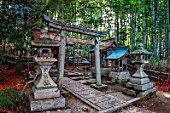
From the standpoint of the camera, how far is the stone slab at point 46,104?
425 cm

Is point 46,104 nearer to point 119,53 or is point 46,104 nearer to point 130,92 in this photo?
point 130,92

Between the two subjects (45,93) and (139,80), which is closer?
(45,93)

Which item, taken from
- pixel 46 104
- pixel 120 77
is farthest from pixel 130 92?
pixel 46 104

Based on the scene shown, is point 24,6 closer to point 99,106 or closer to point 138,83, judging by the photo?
point 99,106

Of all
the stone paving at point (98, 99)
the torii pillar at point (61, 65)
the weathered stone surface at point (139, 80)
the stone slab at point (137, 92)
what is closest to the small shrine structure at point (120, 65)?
the stone slab at point (137, 92)

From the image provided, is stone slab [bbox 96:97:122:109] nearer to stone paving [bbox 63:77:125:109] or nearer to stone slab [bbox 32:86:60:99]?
stone paving [bbox 63:77:125:109]

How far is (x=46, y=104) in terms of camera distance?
4406 millimetres

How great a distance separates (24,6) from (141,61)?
27.2ft

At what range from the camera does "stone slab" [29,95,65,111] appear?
425 centimetres

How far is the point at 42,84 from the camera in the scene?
456 centimetres

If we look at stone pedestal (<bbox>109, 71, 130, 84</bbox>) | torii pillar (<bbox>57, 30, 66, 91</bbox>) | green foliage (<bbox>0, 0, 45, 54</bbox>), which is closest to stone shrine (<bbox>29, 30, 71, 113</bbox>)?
torii pillar (<bbox>57, 30, 66, 91</bbox>)

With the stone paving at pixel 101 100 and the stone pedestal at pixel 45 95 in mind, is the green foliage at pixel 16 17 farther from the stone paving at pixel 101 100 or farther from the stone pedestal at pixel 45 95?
the stone paving at pixel 101 100

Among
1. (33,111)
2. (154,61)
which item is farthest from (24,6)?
(154,61)

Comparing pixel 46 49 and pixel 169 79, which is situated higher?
pixel 46 49
